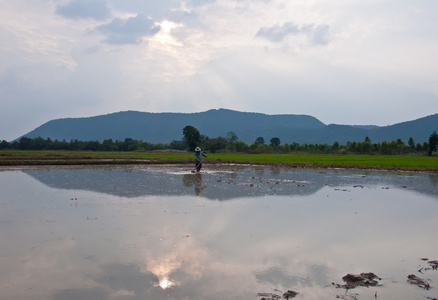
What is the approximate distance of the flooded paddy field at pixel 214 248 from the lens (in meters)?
4.96

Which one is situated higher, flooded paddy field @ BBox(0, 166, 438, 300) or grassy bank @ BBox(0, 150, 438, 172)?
grassy bank @ BBox(0, 150, 438, 172)

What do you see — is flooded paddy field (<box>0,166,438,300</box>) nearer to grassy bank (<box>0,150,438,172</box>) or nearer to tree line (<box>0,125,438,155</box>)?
grassy bank (<box>0,150,438,172</box>)

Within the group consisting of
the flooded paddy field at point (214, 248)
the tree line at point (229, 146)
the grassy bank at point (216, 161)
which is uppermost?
the tree line at point (229, 146)

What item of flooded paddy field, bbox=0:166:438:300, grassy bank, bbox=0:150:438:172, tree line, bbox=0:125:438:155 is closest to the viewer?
flooded paddy field, bbox=0:166:438:300

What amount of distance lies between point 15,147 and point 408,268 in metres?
73.2

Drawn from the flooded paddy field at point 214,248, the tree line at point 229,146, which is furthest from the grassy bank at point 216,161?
the tree line at point 229,146

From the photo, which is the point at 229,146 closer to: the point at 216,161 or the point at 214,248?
the point at 216,161

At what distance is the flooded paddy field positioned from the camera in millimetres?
4957

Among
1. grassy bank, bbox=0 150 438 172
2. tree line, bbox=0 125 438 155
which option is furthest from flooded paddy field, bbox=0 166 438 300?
tree line, bbox=0 125 438 155

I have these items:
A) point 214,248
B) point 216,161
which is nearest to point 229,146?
point 216,161

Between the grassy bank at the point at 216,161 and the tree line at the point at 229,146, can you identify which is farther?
the tree line at the point at 229,146

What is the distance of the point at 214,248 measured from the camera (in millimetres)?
6562

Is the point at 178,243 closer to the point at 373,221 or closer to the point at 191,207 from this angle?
the point at 191,207

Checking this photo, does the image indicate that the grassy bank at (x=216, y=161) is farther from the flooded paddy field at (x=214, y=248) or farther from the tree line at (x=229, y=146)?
the tree line at (x=229, y=146)
